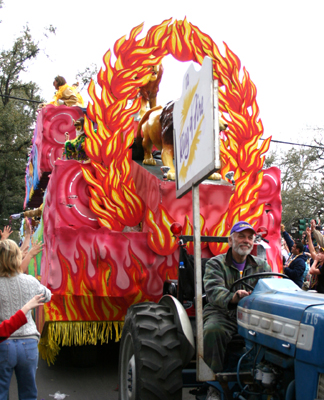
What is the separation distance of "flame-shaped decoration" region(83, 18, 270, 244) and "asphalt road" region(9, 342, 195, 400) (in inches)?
72.6

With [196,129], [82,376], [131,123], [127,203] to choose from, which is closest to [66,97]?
[131,123]

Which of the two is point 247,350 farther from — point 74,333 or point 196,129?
point 74,333

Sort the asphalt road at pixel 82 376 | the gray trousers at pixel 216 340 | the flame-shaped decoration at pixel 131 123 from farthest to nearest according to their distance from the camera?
the flame-shaped decoration at pixel 131 123 < the asphalt road at pixel 82 376 < the gray trousers at pixel 216 340

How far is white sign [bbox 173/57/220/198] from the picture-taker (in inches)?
119

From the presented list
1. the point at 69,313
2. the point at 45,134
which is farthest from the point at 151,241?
the point at 45,134

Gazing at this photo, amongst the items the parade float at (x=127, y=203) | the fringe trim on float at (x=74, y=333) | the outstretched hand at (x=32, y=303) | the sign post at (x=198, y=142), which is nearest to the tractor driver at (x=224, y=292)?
the sign post at (x=198, y=142)

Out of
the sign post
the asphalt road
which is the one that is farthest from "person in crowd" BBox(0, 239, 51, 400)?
the asphalt road

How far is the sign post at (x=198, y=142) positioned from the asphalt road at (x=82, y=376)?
7.62ft

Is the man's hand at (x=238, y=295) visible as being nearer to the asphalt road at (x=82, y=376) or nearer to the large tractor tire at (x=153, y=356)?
the large tractor tire at (x=153, y=356)

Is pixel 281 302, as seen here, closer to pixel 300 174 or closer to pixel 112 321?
pixel 112 321

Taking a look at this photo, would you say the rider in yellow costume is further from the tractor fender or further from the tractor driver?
the tractor fender

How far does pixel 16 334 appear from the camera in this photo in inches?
131

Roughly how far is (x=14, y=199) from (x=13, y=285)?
2348 centimetres

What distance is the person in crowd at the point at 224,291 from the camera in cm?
341
